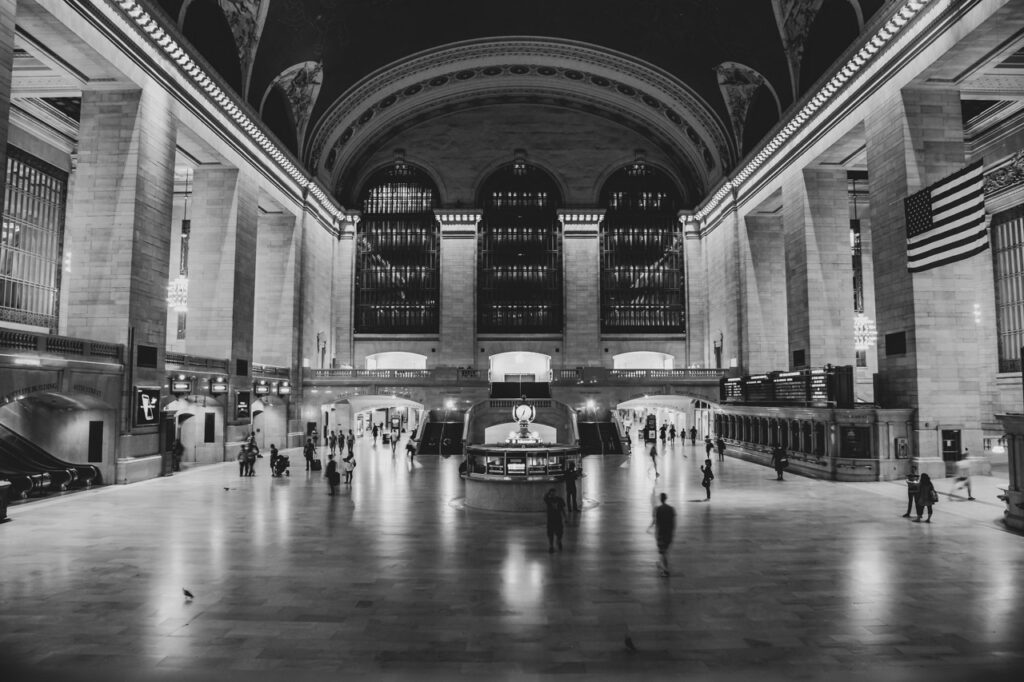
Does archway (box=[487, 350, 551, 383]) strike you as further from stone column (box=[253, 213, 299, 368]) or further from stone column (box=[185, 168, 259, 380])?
stone column (box=[185, 168, 259, 380])

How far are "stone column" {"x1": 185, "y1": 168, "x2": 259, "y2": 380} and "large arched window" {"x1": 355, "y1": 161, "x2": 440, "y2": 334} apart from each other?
13.9m

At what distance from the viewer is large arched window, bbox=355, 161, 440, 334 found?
38.7 meters

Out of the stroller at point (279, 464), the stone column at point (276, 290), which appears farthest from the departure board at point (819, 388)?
A: the stone column at point (276, 290)

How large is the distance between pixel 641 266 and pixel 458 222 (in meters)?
11.5

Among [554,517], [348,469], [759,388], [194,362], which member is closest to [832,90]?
[759,388]

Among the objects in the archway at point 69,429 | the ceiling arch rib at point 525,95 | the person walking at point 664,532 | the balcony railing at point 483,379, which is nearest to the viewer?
the person walking at point 664,532

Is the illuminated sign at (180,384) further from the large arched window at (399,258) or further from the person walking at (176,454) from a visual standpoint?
the large arched window at (399,258)

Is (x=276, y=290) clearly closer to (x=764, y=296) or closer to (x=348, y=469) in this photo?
(x=348, y=469)

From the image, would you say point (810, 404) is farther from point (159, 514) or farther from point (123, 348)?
point (123, 348)

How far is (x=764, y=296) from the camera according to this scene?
31188 millimetres

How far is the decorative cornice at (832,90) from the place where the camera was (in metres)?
17.4

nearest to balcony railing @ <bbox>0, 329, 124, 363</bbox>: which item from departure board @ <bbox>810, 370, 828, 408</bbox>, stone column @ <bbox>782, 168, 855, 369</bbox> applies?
departure board @ <bbox>810, 370, 828, 408</bbox>

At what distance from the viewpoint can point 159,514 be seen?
42.0 ft

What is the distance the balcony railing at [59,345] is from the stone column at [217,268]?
6.87m
